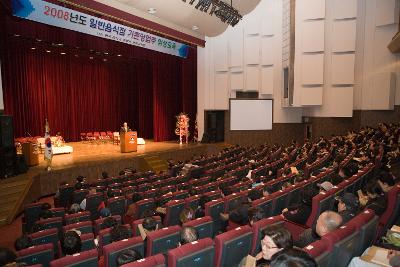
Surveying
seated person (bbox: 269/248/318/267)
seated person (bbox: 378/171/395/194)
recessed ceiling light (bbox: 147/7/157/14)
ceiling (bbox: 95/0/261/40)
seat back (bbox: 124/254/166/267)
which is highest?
ceiling (bbox: 95/0/261/40)

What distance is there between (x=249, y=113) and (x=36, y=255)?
13.5m

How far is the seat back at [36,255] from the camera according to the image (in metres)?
3.63

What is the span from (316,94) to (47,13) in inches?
436

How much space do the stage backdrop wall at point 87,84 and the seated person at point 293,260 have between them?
11.2 m

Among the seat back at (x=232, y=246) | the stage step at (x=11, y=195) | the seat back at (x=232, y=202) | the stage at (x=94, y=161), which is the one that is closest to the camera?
the seat back at (x=232, y=246)

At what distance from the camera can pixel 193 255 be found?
2682mm

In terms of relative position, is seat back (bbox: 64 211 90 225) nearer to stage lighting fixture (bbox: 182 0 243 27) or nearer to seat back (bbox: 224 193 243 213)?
seat back (bbox: 224 193 243 213)

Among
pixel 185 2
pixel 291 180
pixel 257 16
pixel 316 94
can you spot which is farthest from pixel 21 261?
pixel 257 16

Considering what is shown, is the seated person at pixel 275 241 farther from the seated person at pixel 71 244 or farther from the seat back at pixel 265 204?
the seated person at pixel 71 244

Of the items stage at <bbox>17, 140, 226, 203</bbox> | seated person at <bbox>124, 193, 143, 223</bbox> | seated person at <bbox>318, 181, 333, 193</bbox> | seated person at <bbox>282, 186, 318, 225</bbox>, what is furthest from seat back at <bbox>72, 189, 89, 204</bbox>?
seated person at <bbox>318, 181, 333, 193</bbox>

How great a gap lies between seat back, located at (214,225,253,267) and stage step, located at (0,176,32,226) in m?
6.44

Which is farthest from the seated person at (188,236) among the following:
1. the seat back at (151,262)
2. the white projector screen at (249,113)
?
the white projector screen at (249,113)

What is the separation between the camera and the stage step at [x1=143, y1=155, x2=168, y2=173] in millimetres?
Result: 12505

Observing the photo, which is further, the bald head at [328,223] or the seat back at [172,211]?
the seat back at [172,211]
